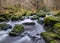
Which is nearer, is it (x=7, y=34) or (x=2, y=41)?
(x=2, y=41)

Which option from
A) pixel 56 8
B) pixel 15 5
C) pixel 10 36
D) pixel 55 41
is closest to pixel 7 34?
pixel 10 36

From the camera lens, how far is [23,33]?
39.8 feet

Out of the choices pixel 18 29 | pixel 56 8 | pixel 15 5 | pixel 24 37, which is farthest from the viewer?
pixel 56 8

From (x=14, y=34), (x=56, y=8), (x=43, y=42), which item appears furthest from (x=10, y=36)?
(x=56, y=8)

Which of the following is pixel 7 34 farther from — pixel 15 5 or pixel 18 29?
pixel 15 5

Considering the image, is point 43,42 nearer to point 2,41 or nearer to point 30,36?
point 30,36

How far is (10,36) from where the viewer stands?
1138 centimetres

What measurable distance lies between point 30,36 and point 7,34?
2.08 metres

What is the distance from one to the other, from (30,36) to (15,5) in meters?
15.3

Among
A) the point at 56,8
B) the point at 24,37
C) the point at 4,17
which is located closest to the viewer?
the point at 24,37

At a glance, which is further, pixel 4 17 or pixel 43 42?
pixel 4 17

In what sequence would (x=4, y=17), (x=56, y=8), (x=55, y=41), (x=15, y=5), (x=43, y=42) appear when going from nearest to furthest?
1. (x=55, y=41)
2. (x=43, y=42)
3. (x=4, y=17)
4. (x=15, y=5)
5. (x=56, y=8)

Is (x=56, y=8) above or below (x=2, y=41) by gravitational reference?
below

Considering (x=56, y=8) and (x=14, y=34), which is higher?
(x=14, y=34)
